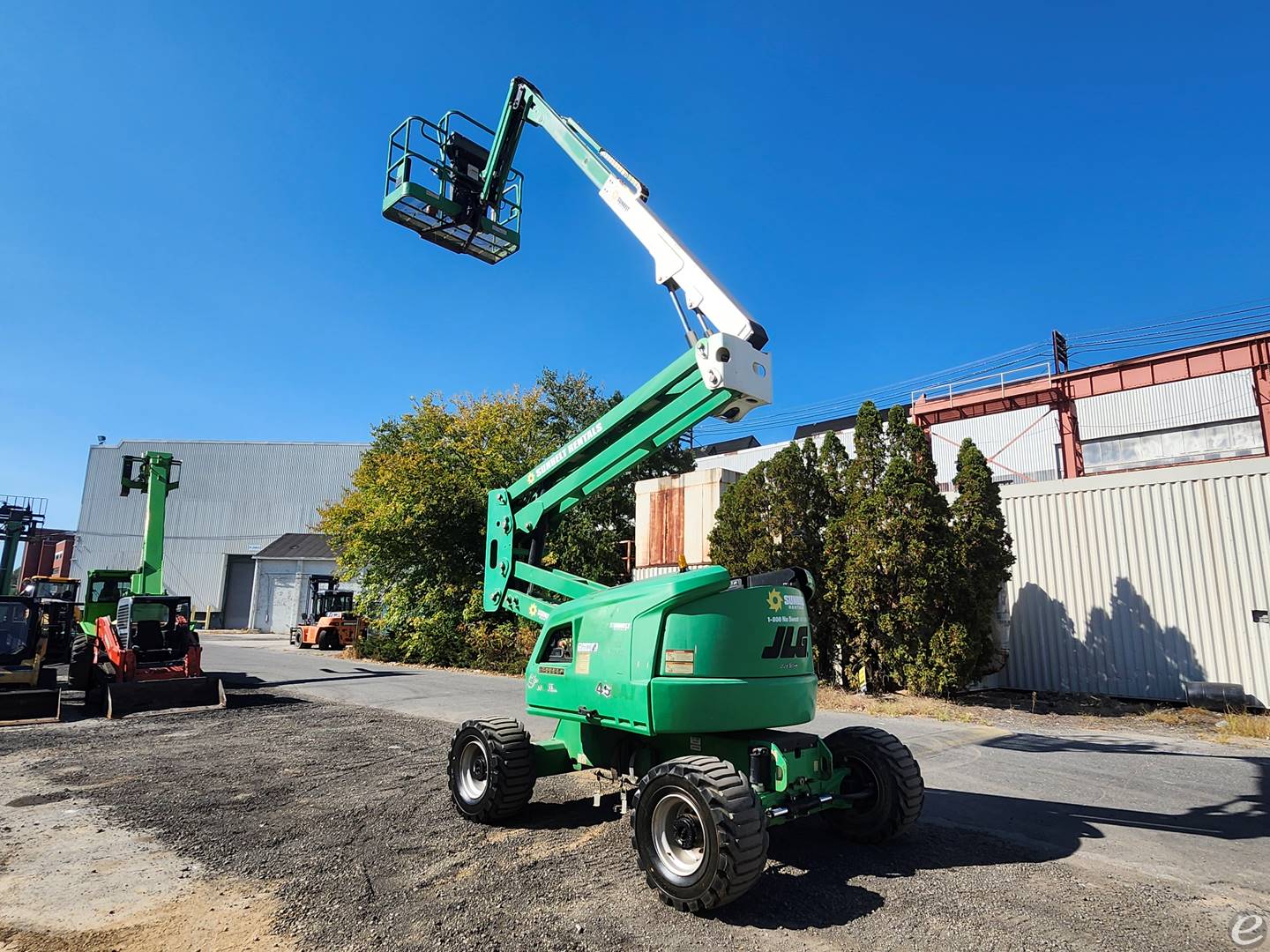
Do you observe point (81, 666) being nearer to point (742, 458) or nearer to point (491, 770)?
point (491, 770)

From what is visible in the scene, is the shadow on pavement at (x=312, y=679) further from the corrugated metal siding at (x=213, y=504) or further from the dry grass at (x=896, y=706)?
the corrugated metal siding at (x=213, y=504)

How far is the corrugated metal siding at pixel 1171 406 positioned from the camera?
107 ft

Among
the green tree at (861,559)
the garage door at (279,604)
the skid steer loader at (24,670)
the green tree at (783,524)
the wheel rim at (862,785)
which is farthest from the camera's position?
the garage door at (279,604)

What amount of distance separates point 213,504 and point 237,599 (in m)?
7.73

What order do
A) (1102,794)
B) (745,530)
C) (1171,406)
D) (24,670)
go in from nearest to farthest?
(1102,794) → (24,670) → (745,530) → (1171,406)

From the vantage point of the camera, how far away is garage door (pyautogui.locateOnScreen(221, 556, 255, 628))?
51406 millimetres

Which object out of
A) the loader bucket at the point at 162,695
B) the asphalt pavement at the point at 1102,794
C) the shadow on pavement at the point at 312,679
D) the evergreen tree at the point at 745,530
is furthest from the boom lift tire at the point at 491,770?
the shadow on pavement at the point at 312,679

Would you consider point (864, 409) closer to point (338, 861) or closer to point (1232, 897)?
point (1232, 897)

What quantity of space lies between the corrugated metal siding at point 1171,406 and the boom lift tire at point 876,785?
32.2 metres

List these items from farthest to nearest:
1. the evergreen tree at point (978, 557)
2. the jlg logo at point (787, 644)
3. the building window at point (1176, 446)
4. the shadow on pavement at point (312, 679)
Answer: the building window at point (1176, 446) → the shadow on pavement at point (312, 679) → the evergreen tree at point (978, 557) → the jlg logo at point (787, 644)

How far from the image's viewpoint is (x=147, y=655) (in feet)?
47.8

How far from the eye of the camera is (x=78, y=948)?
407cm

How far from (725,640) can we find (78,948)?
4231 mm

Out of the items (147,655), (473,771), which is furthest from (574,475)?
(147,655)
